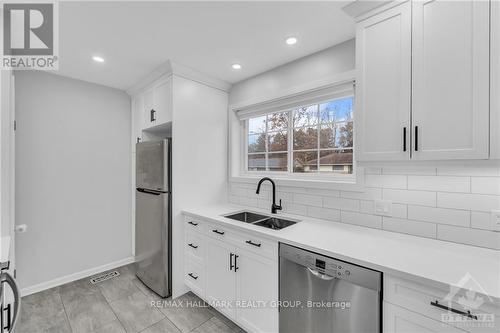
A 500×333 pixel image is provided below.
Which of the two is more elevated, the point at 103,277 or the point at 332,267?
the point at 332,267

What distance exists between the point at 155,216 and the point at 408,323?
7.44 feet

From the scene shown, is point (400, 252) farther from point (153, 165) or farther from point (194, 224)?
point (153, 165)

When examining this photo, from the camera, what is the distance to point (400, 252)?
1.28 m

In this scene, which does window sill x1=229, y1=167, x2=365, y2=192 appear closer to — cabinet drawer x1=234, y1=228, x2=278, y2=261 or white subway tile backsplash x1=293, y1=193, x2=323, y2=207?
white subway tile backsplash x1=293, y1=193, x2=323, y2=207

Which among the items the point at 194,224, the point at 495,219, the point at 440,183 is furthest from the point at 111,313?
the point at 495,219

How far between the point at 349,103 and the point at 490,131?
1067mm

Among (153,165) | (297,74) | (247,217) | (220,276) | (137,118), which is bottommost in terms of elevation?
(220,276)

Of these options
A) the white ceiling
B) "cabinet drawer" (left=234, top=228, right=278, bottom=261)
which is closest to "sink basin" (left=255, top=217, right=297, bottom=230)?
"cabinet drawer" (left=234, top=228, right=278, bottom=261)

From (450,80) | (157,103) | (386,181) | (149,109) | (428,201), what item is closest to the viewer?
(450,80)

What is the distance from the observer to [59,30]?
1691mm

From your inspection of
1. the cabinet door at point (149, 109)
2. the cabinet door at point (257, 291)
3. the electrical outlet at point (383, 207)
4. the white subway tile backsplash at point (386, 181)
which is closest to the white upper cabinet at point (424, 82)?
the white subway tile backsplash at point (386, 181)

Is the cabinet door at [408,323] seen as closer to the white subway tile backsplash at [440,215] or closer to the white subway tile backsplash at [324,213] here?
the white subway tile backsplash at [440,215]

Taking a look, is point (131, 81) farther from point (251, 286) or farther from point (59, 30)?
point (251, 286)

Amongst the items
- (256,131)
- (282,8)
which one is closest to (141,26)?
(282,8)
